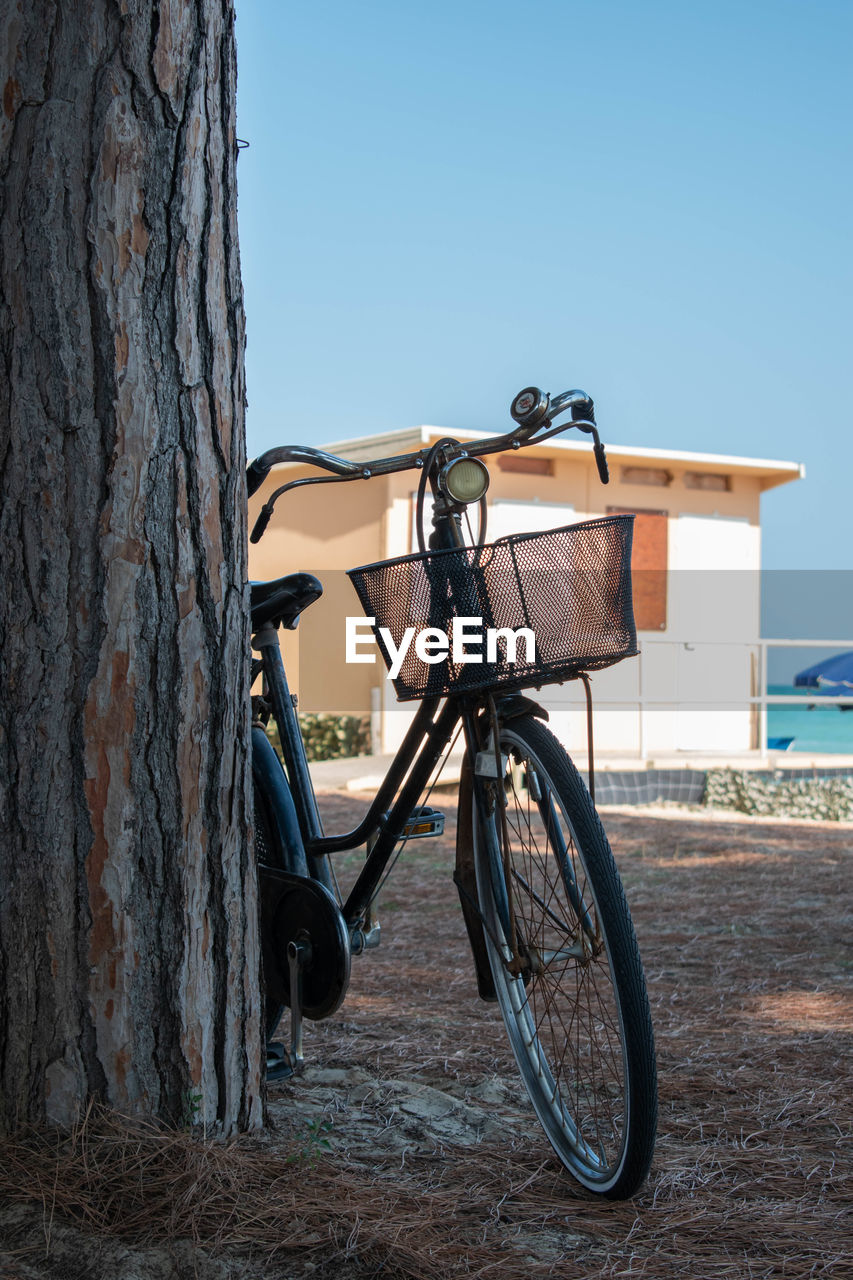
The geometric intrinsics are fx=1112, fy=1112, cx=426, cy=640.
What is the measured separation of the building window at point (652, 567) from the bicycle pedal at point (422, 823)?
10.8m

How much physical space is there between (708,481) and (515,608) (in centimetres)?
1201

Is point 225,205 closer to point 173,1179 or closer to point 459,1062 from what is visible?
point 173,1179

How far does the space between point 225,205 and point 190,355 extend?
0.88 feet

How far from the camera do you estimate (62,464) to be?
1660mm

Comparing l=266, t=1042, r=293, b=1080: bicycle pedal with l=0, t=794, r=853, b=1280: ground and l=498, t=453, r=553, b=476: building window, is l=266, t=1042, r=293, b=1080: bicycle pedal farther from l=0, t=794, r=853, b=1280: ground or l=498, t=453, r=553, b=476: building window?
l=498, t=453, r=553, b=476: building window

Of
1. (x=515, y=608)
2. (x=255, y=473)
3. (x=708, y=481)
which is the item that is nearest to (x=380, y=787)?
(x=515, y=608)

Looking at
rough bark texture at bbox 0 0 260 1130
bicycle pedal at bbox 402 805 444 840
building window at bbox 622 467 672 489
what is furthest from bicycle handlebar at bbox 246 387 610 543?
building window at bbox 622 467 672 489

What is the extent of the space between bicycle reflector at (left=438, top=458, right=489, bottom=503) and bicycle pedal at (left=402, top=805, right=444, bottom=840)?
0.62 m

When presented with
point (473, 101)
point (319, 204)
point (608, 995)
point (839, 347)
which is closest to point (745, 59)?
point (473, 101)

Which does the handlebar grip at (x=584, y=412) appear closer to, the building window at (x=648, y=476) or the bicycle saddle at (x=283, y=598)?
the bicycle saddle at (x=283, y=598)

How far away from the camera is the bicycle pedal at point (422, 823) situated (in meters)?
2.13

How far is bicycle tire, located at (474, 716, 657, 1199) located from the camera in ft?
5.42

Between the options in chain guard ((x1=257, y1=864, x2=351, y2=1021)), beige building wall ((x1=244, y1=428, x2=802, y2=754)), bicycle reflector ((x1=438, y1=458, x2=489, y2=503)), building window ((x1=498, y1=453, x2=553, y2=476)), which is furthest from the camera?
building window ((x1=498, y1=453, x2=553, y2=476))

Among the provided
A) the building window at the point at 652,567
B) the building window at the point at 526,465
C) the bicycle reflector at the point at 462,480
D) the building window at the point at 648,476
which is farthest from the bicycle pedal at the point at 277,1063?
the building window at the point at 648,476
